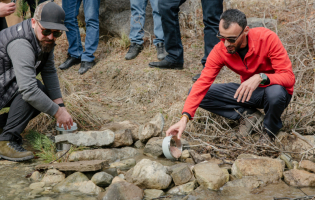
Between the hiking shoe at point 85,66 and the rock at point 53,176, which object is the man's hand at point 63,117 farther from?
the hiking shoe at point 85,66

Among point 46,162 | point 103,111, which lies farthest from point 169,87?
point 46,162

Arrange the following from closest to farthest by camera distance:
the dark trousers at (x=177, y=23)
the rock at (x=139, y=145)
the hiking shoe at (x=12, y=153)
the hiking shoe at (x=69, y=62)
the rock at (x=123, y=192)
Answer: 1. the rock at (x=123, y=192)
2. the hiking shoe at (x=12, y=153)
3. the rock at (x=139, y=145)
4. the dark trousers at (x=177, y=23)
5. the hiking shoe at (x=69, y=62)

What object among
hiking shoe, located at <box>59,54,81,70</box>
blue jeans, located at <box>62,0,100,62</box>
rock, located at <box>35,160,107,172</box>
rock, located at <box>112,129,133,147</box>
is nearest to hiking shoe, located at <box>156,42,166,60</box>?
blue jeans, located at <box>62,0,100,62</box>

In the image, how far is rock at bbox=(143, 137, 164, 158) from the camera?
11.0 ft

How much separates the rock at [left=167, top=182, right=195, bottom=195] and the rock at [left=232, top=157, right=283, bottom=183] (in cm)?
46

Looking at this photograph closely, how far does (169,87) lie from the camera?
16.1 ft

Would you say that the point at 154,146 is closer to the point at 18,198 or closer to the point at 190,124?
the point at 190,124

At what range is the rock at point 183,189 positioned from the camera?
8.57 feet

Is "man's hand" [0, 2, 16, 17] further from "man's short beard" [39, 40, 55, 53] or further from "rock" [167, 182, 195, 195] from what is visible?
"rock" [167, 182, 195, 195]

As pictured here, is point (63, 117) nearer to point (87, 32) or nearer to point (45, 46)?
point (45, 46)

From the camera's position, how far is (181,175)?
272 centimetres

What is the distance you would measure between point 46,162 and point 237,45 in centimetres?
223

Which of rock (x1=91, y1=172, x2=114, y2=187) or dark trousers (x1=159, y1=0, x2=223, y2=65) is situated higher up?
dark trousers (x1=159, y1=0, x2=223, y2=65)

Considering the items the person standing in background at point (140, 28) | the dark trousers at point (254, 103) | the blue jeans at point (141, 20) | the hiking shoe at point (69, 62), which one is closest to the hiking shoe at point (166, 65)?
the person standing in background at point (140, 28)
